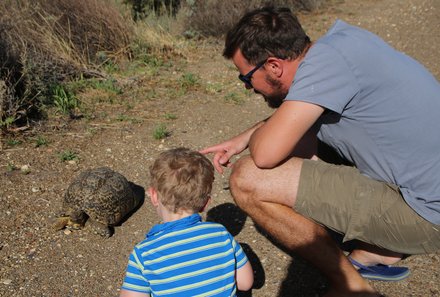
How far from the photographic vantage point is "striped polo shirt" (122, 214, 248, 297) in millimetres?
2029

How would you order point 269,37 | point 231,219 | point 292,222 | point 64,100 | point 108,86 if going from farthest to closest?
point 108,86
point 64,100
point 231,219
point 292,222
point 269,37

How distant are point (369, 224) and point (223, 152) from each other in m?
1.02

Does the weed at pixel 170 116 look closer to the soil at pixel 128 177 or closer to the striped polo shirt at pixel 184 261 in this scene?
the soil at pixel 128 177

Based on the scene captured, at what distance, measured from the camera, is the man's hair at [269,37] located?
2.58 m

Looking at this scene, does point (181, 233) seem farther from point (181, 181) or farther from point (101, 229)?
point (101, 229)

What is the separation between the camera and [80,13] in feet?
21.1

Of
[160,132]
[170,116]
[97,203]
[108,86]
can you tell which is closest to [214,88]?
[170,116]

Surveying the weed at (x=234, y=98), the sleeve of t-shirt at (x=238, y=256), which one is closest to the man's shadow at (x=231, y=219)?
the sleeve of t-shirt at (x=238, y=256)

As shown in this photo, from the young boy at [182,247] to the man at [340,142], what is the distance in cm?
56

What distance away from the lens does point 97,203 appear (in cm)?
355

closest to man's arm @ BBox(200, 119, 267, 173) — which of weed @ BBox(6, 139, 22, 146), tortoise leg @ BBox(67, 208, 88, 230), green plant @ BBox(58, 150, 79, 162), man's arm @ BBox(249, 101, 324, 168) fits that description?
man's arm @ BBox(249, 101, 324, 168)

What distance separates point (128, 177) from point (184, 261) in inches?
89.0

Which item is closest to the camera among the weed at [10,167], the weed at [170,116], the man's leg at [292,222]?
the man's leg at [292,222]

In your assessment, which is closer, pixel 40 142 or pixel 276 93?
pixel 276 93
